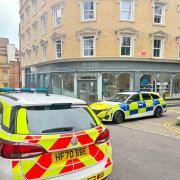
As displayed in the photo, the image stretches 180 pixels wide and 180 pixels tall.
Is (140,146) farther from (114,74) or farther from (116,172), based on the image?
(114,74)

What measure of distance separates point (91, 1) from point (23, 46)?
56.0ft

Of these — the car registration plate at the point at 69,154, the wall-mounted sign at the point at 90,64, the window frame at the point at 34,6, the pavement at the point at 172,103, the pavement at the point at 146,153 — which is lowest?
the pavement at the point at 172,103

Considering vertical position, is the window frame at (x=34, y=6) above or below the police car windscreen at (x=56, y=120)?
above

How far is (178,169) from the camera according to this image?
4457mm

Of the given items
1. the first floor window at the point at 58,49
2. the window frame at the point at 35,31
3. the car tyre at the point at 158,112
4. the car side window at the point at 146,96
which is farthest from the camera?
the window frame at the point at 35,31

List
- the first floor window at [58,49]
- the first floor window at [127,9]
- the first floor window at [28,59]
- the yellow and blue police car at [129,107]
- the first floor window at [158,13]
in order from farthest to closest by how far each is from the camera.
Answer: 1. the first floor window at [28,59]
2. the first floor window at [58,49]
3. the first floor window at [158,13]
4. the first floor window at [127,9]
5. the yellow and blue police car at [129,107]

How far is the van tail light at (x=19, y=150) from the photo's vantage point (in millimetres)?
2521

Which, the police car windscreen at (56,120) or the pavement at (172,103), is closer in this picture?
the police car windscreen at (56,120)

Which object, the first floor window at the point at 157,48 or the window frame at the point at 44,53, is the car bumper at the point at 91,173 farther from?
the window frame at the point at 44,53

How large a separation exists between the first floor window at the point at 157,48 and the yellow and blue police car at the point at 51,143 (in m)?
17.2

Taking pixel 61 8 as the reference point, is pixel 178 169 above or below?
below

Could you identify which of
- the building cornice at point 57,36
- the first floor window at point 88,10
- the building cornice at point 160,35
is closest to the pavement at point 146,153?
the building cornice at point 160,35

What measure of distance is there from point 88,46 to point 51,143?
16174 millimetres

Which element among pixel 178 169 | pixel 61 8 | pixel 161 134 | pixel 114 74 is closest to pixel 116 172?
pixel 178 169
